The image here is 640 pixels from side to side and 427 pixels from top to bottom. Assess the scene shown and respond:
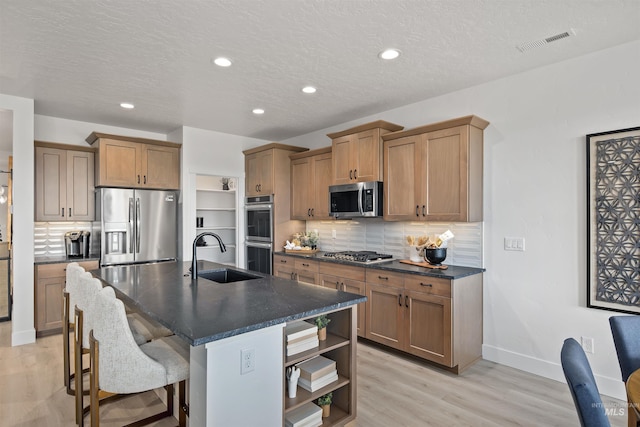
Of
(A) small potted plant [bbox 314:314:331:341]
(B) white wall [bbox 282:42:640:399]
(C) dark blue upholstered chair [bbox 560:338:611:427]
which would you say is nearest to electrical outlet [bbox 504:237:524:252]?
(B) white wall [bbox 282:42:640:399]

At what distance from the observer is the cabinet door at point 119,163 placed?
4.48m

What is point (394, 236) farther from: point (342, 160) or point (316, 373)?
point (316, 373)

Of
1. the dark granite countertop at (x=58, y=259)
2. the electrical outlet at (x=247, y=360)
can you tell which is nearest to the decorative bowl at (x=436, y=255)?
the electrical outlet at (x=247, y=360)

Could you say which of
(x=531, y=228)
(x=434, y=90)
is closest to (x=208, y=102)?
(x=434, y=90)

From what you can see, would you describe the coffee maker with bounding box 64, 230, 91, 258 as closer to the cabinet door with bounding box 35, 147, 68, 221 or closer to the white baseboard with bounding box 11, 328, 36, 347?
the cabinet door with bounding box 35, 147, 68, 221

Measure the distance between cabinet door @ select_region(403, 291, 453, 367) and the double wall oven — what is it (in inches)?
93.3

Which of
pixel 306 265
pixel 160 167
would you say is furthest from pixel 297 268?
pixel 160 167

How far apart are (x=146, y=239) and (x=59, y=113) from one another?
1861mm

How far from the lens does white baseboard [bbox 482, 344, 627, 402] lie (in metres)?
2.66

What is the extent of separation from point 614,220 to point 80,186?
18.6 ft

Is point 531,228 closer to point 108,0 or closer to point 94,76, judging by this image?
point 108,0

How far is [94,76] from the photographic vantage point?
3.19m

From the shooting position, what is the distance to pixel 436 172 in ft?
11.4

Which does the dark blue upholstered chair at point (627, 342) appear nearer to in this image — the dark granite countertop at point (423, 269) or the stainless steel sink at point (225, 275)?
the dark granite countertop at point (423, 269)
